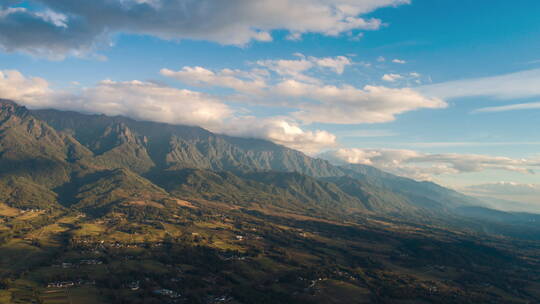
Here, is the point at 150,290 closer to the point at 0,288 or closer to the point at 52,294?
the point at 52,294

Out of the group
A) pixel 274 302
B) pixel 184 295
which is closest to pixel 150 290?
pixel 184 295

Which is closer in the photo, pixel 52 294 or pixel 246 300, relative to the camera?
pixel 52 294

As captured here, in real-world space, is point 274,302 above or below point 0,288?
above

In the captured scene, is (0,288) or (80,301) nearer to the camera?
(80,301)

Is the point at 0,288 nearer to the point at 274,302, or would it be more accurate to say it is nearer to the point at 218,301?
the point at 218,301

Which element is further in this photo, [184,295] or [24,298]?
[184,295]

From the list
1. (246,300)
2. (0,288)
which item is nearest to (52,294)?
(0,288)

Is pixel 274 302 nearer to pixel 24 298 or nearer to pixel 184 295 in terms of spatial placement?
pixel 184 295

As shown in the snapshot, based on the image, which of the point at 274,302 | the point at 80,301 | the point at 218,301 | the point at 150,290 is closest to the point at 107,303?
the point at 80,301
